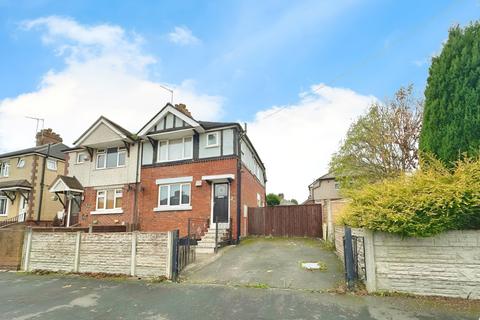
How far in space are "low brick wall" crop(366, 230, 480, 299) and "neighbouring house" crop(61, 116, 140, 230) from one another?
14.3 meters

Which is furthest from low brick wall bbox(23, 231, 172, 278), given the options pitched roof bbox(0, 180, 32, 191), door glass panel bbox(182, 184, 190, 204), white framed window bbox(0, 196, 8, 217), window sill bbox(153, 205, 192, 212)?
white framed window bbox(0, 196, 8, 217)

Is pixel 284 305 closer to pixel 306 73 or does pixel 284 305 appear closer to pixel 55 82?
pixel 306 73

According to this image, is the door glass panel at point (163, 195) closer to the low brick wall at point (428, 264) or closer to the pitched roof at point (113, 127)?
the pitched roof at point (113, 127)

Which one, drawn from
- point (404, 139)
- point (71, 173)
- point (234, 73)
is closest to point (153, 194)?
point (71, 173)

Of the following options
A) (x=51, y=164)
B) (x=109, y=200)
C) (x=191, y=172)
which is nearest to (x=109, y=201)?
(x=109, y=200)

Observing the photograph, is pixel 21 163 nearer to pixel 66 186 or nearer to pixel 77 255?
pixel 66 186

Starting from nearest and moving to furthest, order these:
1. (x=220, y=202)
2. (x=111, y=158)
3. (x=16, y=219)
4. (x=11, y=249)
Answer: (x=11, y=249) < (x=220, y=202) < (x=111, y=158) < (x=16, y=219)

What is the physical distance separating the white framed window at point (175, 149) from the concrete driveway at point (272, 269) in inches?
249

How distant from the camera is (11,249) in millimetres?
12320

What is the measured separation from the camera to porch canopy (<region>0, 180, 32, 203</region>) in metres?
23.4

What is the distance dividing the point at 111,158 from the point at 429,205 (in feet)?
59.0

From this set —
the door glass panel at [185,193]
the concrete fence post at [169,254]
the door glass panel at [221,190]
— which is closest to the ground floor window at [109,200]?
the door glass panel at [185,193]

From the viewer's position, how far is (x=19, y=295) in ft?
27.0

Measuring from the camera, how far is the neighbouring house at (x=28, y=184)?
2369 centimetres
